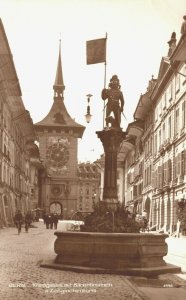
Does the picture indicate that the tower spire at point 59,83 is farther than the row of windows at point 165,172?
Yes

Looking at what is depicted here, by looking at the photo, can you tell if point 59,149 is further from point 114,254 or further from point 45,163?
point 114,254

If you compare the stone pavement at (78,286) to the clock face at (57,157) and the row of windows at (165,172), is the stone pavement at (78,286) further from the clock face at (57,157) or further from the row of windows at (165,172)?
the clock face at (57,157)

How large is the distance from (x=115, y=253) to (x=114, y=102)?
252 inches

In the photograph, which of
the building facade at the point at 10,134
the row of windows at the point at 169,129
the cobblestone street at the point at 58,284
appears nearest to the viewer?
the cobblestone street at the point at 58,284

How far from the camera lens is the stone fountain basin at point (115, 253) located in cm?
1429

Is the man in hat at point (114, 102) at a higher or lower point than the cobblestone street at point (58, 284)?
higher

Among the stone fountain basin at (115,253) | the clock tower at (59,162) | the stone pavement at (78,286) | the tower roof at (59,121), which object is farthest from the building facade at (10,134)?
the tower roof at (59,121)

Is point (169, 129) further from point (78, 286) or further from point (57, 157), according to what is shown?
point (57, 157)

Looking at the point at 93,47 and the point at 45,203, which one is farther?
the point at 45,203

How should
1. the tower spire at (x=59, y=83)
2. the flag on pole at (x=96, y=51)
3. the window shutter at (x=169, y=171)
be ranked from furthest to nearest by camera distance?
the tower spire at (x=59, y=83) → the window shutter at (x=169, y=171) → the flag on pole at (x=96, y=51)

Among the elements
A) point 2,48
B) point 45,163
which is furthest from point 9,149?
point 45,163

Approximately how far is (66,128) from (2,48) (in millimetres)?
77066

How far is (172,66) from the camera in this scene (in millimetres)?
43812

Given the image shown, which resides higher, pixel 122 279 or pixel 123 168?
pixel 123 168
